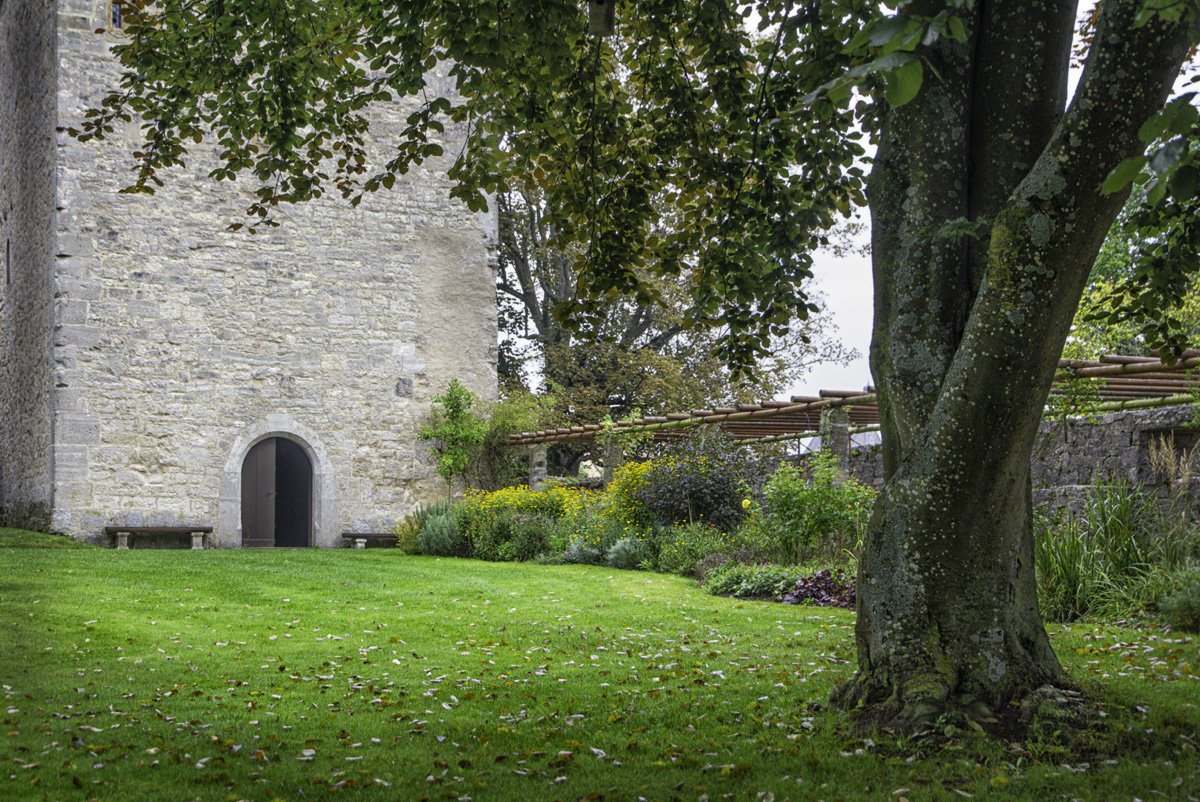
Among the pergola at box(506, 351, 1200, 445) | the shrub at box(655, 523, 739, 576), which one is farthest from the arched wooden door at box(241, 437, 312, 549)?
the shrub at box(655, 523, 739, 576)

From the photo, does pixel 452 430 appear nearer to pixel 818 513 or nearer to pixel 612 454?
pixel 612 454

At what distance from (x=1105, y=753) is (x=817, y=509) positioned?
18.0ft

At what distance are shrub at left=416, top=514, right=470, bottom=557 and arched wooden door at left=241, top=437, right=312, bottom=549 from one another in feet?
7.65

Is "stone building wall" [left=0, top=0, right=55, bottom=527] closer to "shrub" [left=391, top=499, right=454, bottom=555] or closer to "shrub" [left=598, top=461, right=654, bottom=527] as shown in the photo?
"shrub" [left=391, top=499, right=454, bottom=555]

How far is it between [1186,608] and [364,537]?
1096 cm

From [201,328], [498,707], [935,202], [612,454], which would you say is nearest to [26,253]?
[201,328]

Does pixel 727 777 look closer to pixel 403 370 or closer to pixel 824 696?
pixel 824 696

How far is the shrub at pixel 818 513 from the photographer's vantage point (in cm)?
884

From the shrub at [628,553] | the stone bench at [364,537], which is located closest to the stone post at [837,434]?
the shrub at [628,553]

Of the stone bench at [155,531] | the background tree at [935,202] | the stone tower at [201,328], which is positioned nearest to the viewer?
the background tree at [935,202]

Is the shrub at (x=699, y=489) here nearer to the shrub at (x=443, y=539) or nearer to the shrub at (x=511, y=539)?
the shrub at (x=511, y=539)

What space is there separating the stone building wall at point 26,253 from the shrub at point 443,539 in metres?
5.18

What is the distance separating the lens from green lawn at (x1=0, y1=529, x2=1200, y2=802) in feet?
10.6

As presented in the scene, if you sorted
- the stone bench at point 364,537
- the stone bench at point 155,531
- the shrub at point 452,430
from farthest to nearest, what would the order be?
the shrub at point 452,430 < the stone bench at point 364,537 < the stone bench at point 155,531
